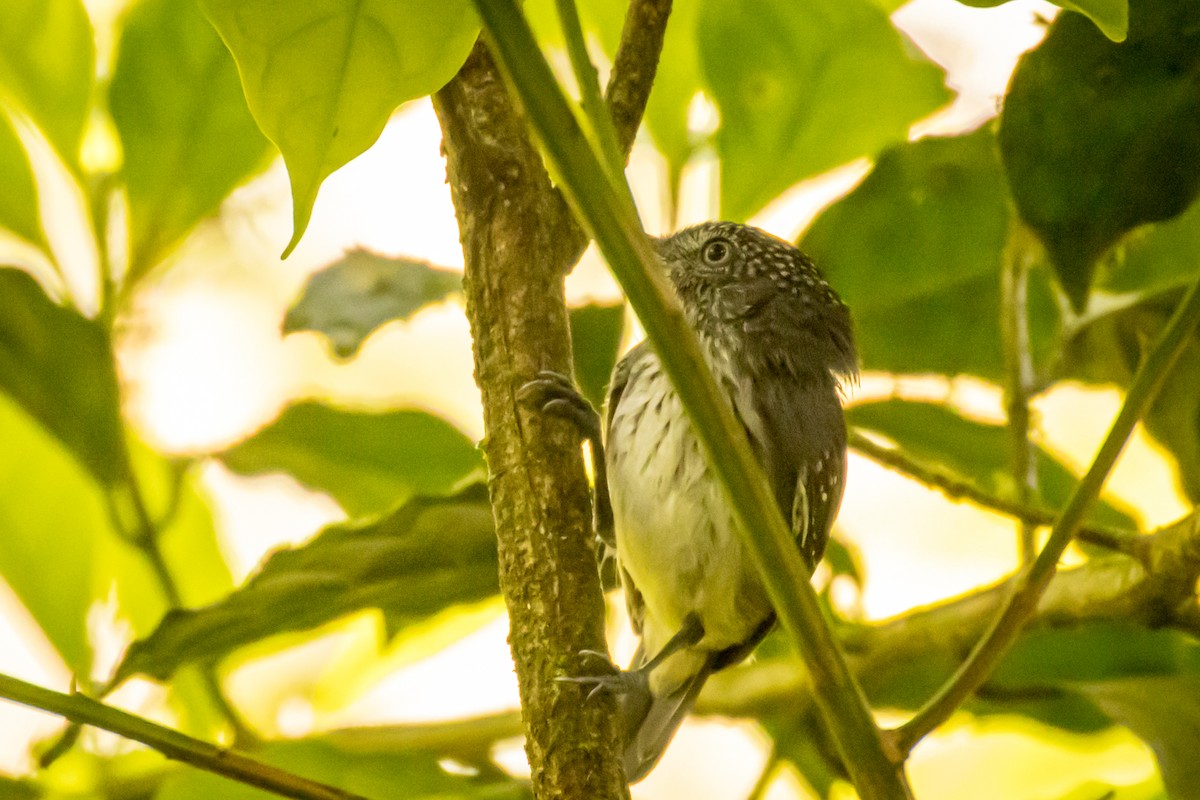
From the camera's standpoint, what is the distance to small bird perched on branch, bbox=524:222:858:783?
1587 mm

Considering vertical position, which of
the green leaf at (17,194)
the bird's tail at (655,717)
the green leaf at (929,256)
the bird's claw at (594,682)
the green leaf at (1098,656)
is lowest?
the bird's claw at (594,682)

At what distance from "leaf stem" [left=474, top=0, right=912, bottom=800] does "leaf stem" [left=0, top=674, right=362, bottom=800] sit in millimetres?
387

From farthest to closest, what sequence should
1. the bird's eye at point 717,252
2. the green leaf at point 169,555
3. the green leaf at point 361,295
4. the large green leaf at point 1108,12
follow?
1. the bird's eye at point 717,252
2. the green leaf at point 169,555
3. the green leaf at point 361,295
4. the large green leaf at point 1108,12

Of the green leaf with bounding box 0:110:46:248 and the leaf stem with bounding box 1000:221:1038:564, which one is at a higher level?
the green leaf with bounding box 0:110:46:248

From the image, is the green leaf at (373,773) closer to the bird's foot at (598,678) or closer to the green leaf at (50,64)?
the bird's foot at (598,678)

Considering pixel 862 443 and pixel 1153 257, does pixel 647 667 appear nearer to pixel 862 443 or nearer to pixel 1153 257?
pixel 862 443

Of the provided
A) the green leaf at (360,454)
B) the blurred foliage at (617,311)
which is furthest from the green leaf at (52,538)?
the green leaf at (360,454)

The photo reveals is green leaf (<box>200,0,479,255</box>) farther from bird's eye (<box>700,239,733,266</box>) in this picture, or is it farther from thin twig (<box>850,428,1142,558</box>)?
bird's eye (<box>700,239,733,266</box>)

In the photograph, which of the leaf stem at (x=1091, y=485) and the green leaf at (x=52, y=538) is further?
the green leaf at (x=52, y=538)

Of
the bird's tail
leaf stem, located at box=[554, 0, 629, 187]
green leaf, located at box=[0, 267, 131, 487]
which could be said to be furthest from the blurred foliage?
leaf stem, located at box=[554, 0, 629, 187]

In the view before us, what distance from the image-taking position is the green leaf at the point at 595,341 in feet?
5.12

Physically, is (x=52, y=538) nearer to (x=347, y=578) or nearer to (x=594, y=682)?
(x=347, y=578)

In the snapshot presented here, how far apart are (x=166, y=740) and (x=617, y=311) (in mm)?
833

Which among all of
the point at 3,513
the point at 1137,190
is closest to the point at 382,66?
the point at 1137,190
